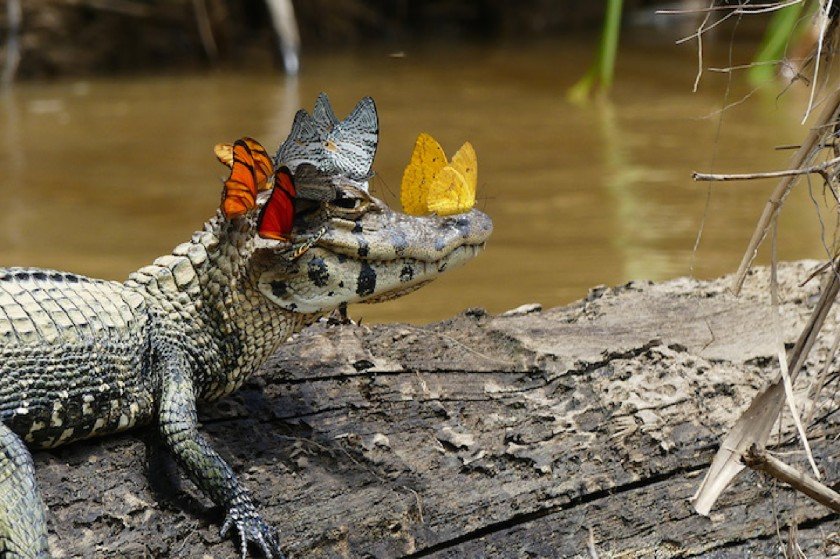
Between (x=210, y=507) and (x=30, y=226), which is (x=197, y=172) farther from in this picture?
(x=210, y=507)

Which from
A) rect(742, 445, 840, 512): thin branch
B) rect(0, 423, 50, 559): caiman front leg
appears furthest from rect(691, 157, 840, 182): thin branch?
rect(0, 423, 50, 559): caiman front leg

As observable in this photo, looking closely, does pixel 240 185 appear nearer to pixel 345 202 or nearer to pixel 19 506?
pixel 345 202

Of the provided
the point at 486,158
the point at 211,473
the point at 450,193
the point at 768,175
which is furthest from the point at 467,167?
the point at 486,158

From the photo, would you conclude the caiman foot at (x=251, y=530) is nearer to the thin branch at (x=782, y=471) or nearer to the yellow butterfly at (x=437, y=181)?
the yellow butterfly at (x=437, y=181)

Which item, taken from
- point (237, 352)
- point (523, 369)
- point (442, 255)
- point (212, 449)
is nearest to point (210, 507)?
point (212, 449)

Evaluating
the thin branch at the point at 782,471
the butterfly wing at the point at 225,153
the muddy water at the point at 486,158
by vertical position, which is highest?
the muddy water at the point at 486,158

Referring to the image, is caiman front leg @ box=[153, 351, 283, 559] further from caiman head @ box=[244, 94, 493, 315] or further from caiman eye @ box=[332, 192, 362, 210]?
caiman eye @ box=[332, 192, 362, 210]

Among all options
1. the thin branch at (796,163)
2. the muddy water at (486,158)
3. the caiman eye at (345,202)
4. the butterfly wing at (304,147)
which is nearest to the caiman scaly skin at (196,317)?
the caiman eye at (345,202)
